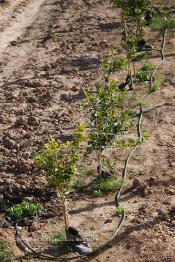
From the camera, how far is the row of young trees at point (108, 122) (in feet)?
24.8

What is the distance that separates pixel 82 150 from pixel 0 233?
293 cm

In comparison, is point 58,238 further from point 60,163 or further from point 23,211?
point 60,163

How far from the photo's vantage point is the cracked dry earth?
8242 millimetres

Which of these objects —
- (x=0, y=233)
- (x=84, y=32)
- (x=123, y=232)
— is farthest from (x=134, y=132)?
(x=84, y=32)

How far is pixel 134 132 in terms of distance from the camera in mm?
11188

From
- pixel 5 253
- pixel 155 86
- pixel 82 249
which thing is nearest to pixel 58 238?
pixel 82 249

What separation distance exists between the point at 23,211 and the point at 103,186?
161 centimetres

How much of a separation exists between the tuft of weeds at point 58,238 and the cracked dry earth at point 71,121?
138mm

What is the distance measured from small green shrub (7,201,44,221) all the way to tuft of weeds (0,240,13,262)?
0.69 meters

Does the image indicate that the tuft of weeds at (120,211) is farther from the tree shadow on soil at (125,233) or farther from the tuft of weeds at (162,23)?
the tuft of weeds at (162,23)

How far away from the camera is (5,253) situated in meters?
7.93

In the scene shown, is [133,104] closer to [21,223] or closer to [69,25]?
[21,223]

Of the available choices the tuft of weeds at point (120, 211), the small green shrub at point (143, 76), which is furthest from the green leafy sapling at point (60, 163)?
the small green shrub at point (143, 76)

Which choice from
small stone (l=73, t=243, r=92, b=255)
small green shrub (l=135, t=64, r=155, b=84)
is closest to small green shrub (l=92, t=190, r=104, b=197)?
small stone (l=73, t=243, r=92, b=255)
